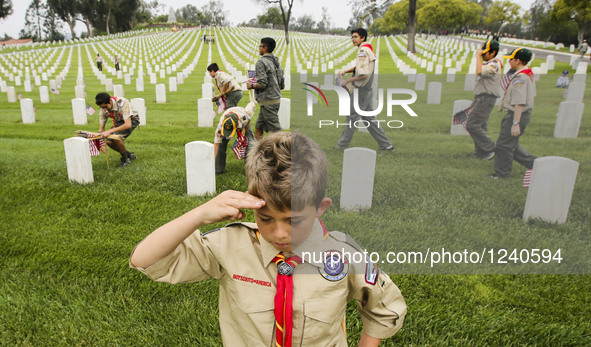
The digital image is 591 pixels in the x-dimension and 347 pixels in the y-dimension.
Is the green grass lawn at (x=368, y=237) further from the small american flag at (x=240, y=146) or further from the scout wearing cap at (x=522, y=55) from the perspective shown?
the scout wearing cap at (x=522, y=55)

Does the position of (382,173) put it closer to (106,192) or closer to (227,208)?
(227,208)

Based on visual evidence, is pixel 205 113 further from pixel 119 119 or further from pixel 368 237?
pixel 368 237

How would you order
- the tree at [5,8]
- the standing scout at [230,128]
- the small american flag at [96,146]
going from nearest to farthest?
the standing scout at [230,128], the small american flag at [96,146], the tree at [5,8]

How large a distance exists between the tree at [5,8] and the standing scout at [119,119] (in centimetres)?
6858

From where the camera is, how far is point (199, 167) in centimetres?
482

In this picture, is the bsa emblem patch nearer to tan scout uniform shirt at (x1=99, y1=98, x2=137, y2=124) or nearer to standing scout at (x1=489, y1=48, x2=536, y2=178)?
standing scout at (x1=489, y1=48, x2=536, y2=178)

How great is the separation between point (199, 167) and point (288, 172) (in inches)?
149

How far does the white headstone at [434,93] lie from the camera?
119 centimetres

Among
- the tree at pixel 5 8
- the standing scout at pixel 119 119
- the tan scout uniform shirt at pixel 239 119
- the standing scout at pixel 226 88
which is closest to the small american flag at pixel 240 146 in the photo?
the tan scout uniform shirt at pixel 239 119

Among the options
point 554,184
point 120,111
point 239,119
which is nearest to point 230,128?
point 239,119

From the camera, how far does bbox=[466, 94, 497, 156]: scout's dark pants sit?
4.55 ft

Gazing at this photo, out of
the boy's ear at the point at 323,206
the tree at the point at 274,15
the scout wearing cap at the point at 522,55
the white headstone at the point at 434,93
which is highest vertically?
the tree at the point at 274,15

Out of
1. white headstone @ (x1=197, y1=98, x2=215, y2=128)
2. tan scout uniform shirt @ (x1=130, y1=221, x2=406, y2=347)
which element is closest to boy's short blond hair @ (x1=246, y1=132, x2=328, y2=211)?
tan scout uniform shirt @ (x1=130, y1=221, x2=406, y2=347)

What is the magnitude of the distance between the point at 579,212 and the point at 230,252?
1207 millimetres
